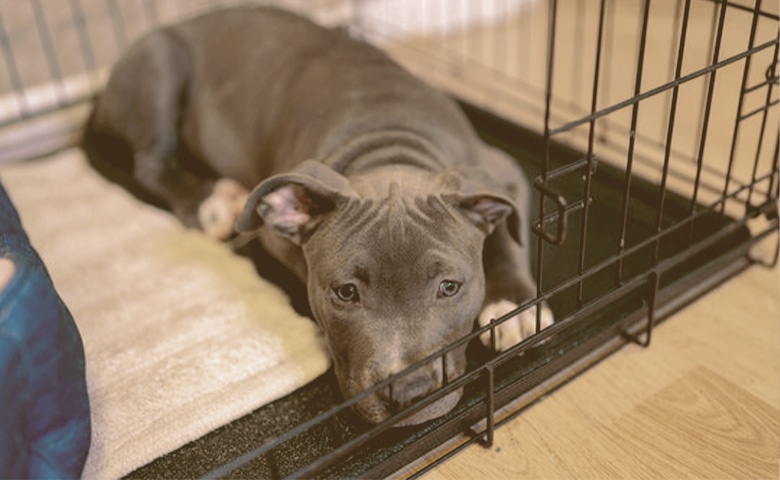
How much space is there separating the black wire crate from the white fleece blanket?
0.07 m

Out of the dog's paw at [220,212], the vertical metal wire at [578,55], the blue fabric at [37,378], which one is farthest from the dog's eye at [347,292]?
the vertical metal wire at [578,55]

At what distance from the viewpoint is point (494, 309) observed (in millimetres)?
2209

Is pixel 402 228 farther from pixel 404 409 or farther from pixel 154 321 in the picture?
pixel 154 321

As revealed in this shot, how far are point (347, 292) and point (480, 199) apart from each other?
1.15ft

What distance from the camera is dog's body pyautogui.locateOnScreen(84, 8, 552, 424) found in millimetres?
1859

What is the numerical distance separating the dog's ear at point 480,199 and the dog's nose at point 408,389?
1.26 feet

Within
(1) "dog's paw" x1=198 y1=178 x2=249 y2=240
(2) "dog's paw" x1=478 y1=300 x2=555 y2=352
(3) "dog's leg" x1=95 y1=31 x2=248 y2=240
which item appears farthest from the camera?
(3) "dog's leg" x1=95 y1=31 x2=248 y2=240

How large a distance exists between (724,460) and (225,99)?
5.96ft

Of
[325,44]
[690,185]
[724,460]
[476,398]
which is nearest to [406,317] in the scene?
[476,398]

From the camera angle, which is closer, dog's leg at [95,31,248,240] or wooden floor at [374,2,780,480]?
wooden floor at [374,2,780,480]

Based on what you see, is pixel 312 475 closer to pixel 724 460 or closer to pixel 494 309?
pixel 494 309

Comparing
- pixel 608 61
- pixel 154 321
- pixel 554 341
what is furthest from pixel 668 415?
pixel 608 61

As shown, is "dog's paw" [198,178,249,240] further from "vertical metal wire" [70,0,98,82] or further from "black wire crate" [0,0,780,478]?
"vertical metal wire" [70,0,98,82]

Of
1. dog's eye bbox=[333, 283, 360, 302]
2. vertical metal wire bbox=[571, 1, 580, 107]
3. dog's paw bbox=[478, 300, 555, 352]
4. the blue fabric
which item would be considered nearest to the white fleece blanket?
the blue fabric
